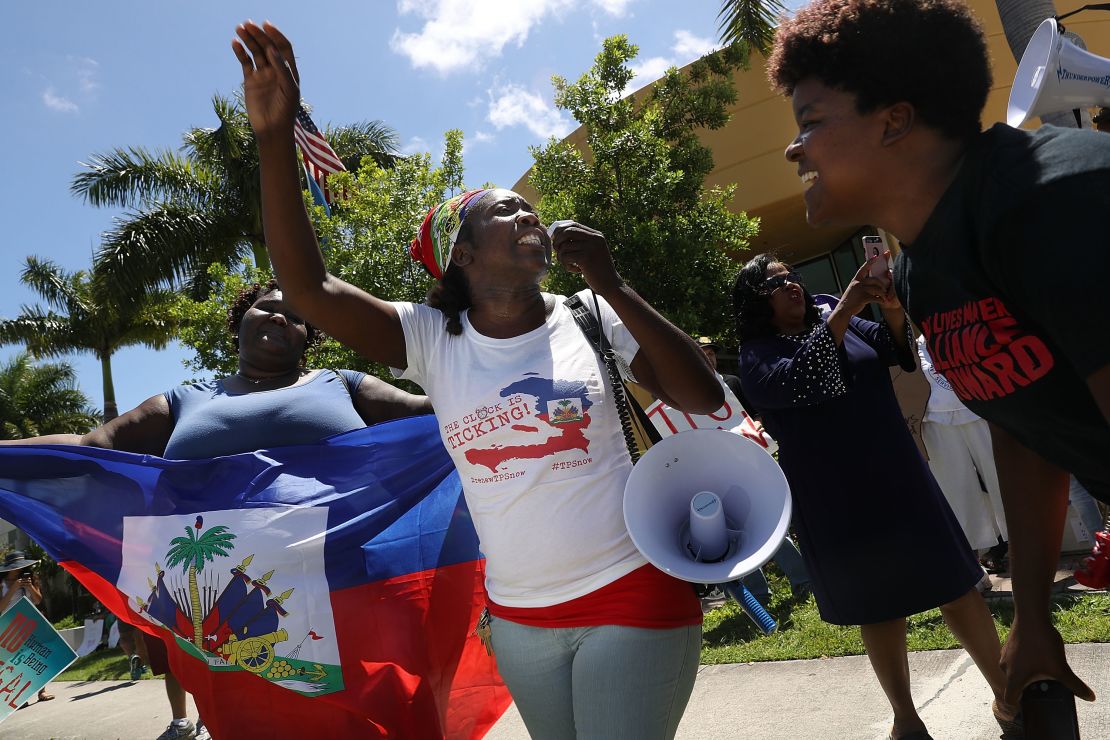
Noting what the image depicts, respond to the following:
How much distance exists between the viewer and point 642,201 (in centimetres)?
1084

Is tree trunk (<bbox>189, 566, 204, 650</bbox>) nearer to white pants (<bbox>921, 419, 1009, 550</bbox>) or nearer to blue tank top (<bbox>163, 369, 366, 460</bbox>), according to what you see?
blue tank top (<bbox>163, 369, 366, 460</bbox>)

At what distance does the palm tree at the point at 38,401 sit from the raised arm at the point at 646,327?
3861 cm

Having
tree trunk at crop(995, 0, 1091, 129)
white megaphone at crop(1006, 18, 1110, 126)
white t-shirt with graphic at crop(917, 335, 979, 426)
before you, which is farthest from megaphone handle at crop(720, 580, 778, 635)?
tree trunk at crop(995, 0, 1091, 129)

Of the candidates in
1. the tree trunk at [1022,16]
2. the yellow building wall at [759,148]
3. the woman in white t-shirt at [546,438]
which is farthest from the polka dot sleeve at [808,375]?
the yellow building wall at [759,148]

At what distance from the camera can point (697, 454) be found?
7.60 feet

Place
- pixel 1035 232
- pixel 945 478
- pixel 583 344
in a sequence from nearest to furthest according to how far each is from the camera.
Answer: pixel 1035 232
pixel 583 344
pixel 945 478

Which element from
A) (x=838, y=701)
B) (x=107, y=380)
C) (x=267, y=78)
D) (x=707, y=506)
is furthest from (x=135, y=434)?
(x=107, y=380)

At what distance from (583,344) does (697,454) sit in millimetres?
427

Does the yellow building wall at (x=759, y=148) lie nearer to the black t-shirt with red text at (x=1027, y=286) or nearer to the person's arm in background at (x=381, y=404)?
the person's arm in background at (x=381, y=404)

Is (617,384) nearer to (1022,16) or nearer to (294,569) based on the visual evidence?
(294,569)

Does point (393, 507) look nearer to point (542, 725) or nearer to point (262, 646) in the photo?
point (262, 646)

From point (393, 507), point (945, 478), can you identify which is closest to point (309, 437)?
point (393, 507)

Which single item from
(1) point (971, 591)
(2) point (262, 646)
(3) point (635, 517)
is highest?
(3) point (635, 517)

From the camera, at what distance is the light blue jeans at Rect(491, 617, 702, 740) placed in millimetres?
1990
